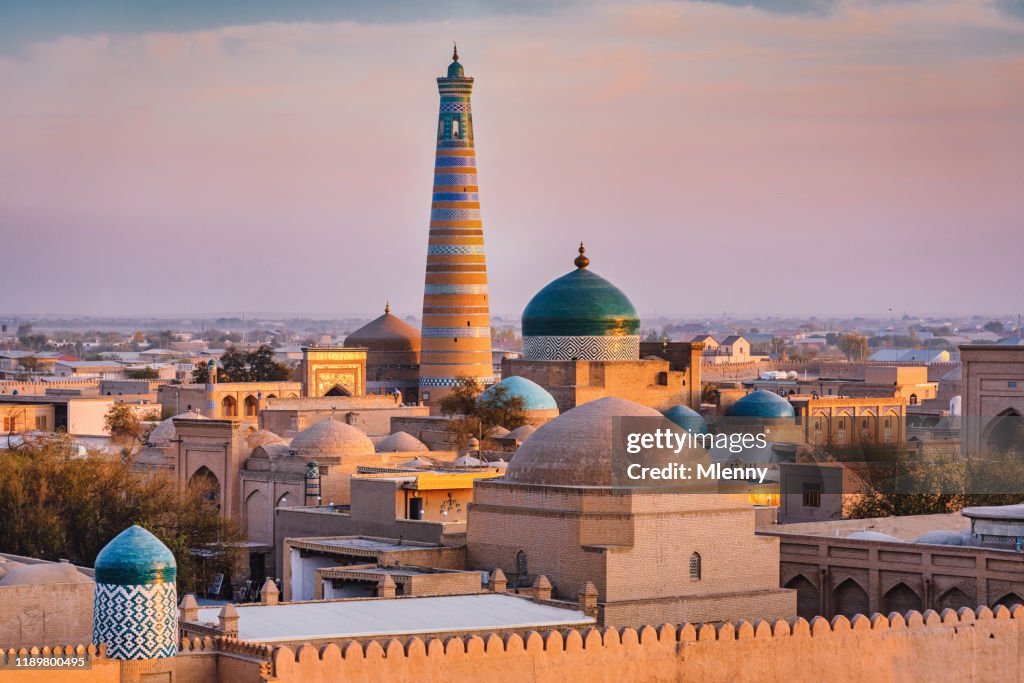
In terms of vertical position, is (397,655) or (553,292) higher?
(553,292)

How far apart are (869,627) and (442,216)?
32.4m

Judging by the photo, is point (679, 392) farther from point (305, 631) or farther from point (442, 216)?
point (305, 631)

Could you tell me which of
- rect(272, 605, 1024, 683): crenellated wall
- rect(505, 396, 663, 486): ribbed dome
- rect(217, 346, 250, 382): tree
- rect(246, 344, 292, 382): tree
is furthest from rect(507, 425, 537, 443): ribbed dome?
rect(246, 344, 292, 382): tree

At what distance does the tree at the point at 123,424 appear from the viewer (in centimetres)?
5069

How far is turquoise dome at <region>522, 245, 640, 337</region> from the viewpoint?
46438 millimetres

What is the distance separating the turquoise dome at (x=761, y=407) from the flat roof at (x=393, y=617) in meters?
24.2

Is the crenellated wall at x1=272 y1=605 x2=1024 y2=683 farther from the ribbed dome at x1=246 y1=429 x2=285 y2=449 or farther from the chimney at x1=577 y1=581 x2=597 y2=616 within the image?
the ribbed dome at x1=246 y1=429 x2=285 y2=449

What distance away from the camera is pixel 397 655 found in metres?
18.6

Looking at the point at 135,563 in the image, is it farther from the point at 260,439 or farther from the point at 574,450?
the point at 260,439

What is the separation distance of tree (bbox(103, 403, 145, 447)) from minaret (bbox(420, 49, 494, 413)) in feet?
22.4

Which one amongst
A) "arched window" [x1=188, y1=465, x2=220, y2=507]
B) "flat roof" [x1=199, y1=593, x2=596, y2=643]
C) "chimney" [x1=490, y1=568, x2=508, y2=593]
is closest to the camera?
"flat roof" [x1=199, y1=593, x2=596, y2=643]

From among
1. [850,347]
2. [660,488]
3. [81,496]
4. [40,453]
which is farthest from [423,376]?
[850,347]

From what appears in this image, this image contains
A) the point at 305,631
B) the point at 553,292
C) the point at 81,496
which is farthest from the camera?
the point at 553,292

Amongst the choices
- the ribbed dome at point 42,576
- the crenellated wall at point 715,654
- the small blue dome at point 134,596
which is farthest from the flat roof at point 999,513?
the small blue dome at point 134,596
